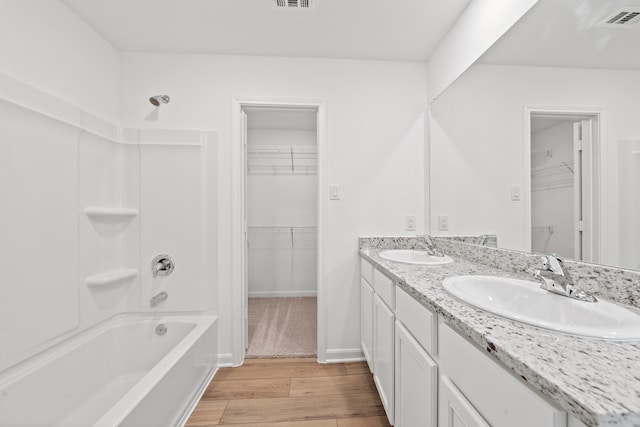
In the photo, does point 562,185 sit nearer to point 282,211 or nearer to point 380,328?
point 380,328

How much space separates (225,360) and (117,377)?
66cm

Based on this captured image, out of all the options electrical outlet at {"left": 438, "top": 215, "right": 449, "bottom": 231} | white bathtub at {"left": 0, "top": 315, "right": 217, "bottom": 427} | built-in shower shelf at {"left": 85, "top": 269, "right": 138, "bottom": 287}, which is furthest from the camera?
electrical outlet at {"left": 438, "top": 215, "right": 449, "bottom": 231}

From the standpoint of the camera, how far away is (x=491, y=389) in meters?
0.56

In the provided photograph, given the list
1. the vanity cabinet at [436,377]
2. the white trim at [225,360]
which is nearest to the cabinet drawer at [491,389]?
the vanity cabinet at [436,377]

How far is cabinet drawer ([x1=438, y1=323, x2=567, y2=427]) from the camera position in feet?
1.48

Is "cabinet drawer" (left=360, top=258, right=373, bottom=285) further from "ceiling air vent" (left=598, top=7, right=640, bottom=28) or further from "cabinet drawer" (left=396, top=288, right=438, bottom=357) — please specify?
"ceiling air vent" (left=598, top=7, right=640, bottom=28)

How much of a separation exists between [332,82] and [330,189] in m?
0.83

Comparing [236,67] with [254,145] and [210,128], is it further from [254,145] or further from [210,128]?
[254,145]

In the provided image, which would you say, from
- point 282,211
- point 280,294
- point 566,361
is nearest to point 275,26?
point 566,361

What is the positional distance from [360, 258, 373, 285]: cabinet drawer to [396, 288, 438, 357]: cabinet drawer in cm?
46

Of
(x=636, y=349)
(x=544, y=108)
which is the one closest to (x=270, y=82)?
(x=544, y=108)

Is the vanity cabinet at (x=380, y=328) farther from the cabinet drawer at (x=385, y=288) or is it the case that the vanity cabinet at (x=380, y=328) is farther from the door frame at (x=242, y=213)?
the door frame at (x=242, y=213)

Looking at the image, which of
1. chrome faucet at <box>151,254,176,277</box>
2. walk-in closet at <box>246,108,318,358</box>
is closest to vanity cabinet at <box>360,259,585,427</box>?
chrome faucet at <box>151,254,176,277</box>

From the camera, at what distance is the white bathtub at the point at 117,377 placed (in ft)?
3.55
